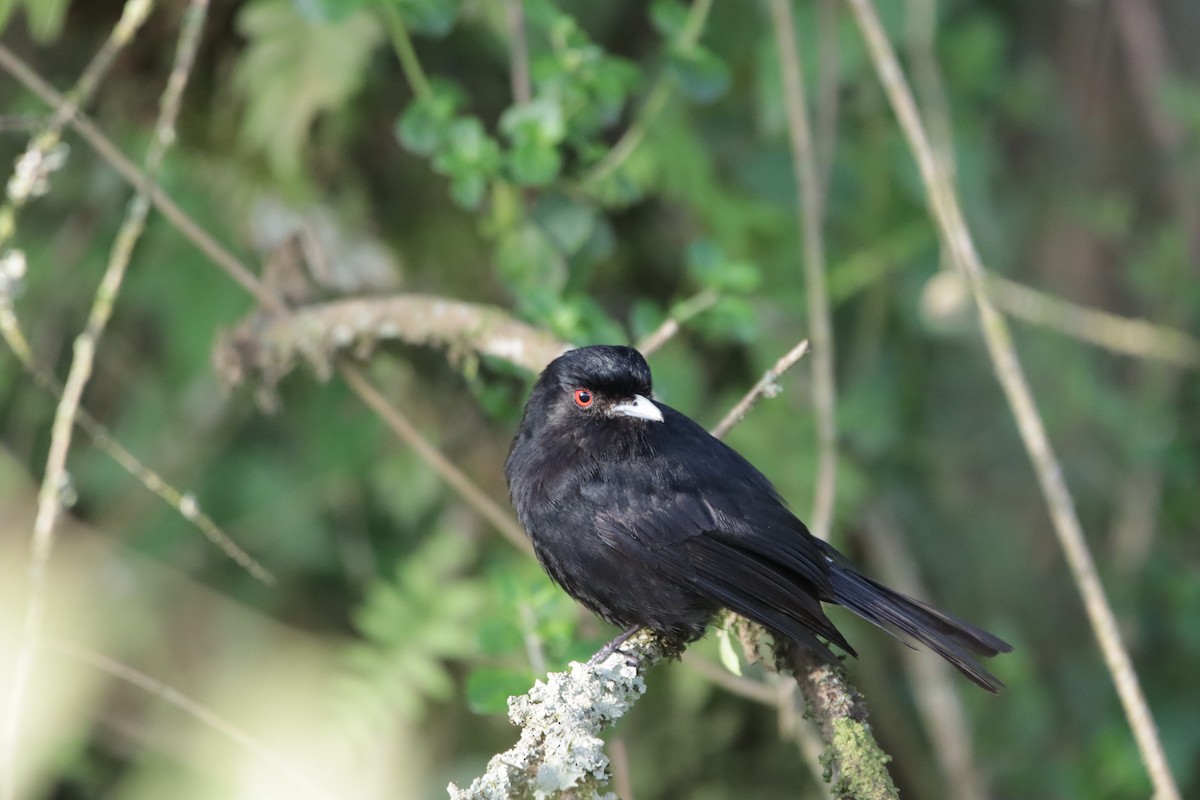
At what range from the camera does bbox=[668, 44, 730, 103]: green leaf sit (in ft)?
11.7

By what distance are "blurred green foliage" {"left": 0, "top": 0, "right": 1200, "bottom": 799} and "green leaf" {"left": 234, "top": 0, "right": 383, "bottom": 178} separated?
0.03ft

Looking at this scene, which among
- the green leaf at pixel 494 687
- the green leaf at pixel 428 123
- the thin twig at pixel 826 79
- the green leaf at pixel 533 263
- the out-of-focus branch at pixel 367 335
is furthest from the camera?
the thin twig at pixel 826 79

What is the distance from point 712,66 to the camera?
11.8 feet

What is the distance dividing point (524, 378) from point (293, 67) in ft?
4.25

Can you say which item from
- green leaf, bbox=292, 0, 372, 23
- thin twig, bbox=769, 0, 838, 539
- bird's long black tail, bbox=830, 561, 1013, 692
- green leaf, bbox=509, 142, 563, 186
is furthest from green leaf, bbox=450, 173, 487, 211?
bird's long black tail, bbox=830, 561, 1013, 692

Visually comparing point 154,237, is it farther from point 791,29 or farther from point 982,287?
point 982,287

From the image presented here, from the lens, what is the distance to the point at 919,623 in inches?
119

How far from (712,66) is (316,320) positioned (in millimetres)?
1290

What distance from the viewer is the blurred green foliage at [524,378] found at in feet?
14.3

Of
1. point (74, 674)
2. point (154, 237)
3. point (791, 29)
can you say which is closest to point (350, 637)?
point (74, 674)

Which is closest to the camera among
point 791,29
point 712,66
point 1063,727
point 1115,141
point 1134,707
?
point 1134,707

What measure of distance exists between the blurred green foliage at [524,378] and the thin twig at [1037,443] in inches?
31.5

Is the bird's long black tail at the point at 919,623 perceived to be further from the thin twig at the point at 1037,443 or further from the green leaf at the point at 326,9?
the green leaf at the point at 326,9

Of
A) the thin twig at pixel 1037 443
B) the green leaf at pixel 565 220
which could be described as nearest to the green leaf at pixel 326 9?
the green leaf at pixel 565 220
